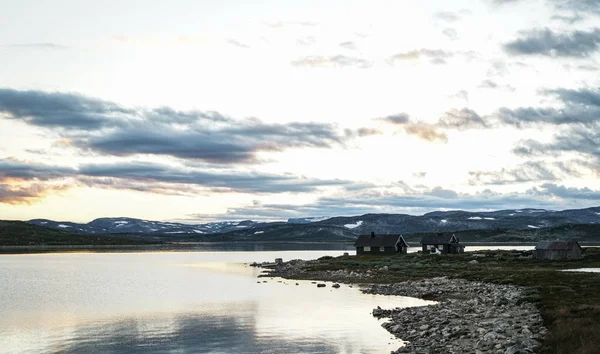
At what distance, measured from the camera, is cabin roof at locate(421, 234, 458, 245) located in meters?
137

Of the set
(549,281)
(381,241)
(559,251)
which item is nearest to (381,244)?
(381,241)

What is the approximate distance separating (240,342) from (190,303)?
81.4 feet

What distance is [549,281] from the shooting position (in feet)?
193

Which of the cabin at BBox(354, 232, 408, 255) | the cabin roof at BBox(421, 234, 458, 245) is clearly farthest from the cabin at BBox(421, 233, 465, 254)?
the cabin at BBox(354, 232, 408, 255)

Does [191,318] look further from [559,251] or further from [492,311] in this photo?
[559,251]

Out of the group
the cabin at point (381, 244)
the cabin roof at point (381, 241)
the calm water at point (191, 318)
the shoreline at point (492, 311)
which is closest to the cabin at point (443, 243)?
the cabin at point (381, 244)

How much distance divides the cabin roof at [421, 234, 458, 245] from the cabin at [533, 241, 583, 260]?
3205 centimetres

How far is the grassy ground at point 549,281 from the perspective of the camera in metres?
28.5

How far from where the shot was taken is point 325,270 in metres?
102

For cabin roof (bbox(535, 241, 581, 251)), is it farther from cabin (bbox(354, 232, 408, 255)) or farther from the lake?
the lake

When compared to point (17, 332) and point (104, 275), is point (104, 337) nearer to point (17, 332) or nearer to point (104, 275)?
point (17, 332)

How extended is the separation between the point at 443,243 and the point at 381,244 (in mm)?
16143

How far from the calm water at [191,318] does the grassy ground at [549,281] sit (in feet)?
33.7

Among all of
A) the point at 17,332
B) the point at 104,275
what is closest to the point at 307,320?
the point at 17,332
